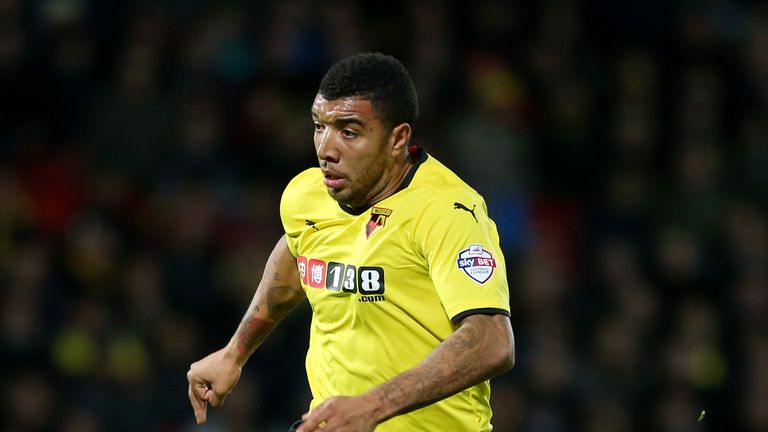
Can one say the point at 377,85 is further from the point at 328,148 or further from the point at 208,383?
the point at 208,383

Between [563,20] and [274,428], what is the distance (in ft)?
15.5

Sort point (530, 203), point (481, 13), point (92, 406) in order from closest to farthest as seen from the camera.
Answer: point (92, 406)
point (530, 203)
point (481, 13)

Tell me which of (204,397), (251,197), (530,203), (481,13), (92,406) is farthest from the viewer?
(481,13)

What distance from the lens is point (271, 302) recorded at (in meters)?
4.67

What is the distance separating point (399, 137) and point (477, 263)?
557 mm

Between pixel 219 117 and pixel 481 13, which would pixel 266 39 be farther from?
pixel 481 13

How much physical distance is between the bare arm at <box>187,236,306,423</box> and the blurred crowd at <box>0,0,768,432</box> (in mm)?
3981

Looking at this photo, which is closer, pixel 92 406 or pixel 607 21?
pixel 92 406

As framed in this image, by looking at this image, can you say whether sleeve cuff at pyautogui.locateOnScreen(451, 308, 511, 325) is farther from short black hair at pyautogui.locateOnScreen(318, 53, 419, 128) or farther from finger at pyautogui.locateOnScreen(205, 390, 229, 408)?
finger at pyautogui.locateOnScreen(205, 390, 229, 408)

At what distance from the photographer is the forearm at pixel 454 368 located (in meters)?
3.54

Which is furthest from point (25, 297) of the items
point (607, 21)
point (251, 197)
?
point (607, 21)

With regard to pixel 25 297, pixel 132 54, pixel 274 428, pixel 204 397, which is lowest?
pixel 274 428

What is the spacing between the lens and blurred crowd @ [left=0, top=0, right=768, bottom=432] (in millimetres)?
8781

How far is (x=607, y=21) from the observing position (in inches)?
459
